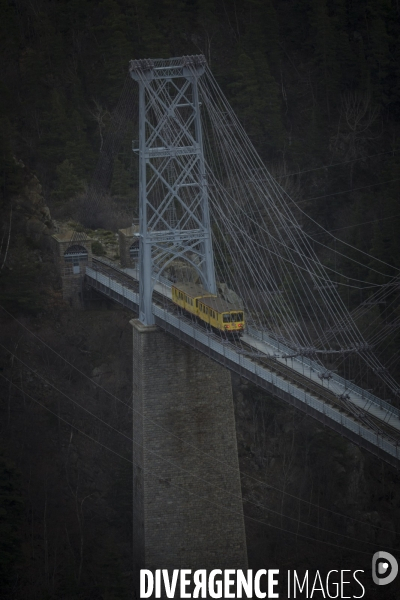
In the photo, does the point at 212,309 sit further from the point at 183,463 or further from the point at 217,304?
the point at 183,463

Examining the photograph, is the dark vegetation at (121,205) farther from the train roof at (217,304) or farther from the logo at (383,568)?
the train roof at (217,304)

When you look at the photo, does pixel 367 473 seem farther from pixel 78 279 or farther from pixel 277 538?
pixel 78 279

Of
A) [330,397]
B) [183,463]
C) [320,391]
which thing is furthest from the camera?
[183,463]

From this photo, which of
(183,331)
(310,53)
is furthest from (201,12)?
(183,331)

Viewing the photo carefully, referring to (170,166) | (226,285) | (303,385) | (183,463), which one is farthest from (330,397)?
(226,285)

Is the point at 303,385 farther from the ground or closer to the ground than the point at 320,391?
farther from the ground

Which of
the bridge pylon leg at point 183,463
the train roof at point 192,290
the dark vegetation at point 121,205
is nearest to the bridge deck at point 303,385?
the train roof at point 192,290
